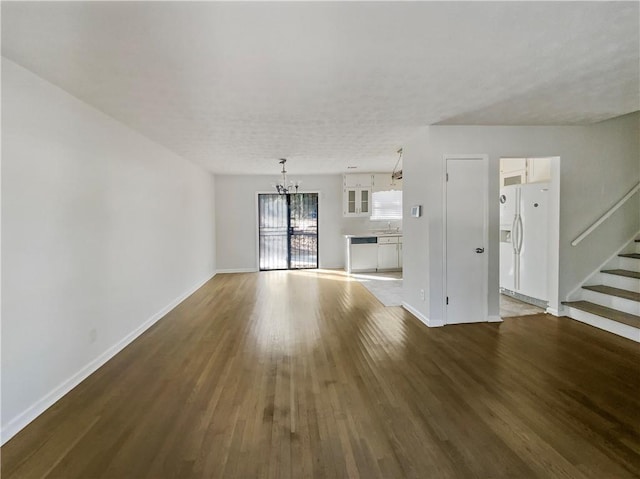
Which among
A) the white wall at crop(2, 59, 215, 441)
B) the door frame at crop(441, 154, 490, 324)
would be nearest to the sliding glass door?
the white wall at crop(2, 59, 215, 441)

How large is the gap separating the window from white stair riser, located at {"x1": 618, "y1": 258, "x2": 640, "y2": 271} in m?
4.58

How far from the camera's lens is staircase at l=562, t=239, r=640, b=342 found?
3497 millimetres

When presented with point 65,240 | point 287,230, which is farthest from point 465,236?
point 287,230

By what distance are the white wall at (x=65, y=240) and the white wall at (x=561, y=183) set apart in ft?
11.6

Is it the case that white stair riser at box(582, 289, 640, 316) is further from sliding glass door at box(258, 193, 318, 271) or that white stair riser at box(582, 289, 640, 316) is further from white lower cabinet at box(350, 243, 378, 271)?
sliding glass door at box(258, 193, 318, 271)

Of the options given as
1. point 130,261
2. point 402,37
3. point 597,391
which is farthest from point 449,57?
point 130,261

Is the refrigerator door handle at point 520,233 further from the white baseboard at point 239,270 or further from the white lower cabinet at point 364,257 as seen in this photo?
the white baseboard at point 239,270

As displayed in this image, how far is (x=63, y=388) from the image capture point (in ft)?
7.91

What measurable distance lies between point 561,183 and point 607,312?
168 centimetres

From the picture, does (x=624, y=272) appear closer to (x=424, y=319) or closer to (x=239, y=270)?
(x=424, y=319)

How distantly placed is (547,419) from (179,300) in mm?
4871

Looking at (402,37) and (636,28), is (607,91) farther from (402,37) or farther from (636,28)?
(402,37)

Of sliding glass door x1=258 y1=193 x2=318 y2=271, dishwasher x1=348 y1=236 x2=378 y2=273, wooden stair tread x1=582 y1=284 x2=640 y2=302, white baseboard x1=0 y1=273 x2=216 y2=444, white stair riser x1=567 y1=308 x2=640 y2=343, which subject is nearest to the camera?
white baseboard x1=0 y1=273 x2=216 y2=444

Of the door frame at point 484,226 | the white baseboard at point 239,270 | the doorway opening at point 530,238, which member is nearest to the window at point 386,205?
the doorway opening at point 530,238
